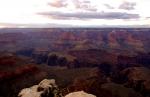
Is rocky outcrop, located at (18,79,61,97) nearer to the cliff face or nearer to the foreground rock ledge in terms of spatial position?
the foreground rock ledge

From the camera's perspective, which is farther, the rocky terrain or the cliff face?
the cliff face

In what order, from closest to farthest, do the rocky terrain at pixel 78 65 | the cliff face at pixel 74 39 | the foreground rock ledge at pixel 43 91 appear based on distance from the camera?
the foreground rock ledge at pixel 43 91, the rocky terrain at pixel 78 65, the cliff face at pixel 74 39

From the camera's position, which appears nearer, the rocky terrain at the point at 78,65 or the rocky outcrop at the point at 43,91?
the rocky outcrop at the point at 43,91

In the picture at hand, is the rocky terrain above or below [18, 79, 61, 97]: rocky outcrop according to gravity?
below

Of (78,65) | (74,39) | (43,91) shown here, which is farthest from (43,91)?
(74,39)

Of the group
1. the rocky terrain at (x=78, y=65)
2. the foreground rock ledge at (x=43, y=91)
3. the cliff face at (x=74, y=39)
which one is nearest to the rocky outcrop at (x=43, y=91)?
the foreground rock ledge at (x=43, y=91)

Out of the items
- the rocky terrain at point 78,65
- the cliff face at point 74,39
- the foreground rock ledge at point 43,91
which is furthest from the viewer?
the cliff face at point 74,39

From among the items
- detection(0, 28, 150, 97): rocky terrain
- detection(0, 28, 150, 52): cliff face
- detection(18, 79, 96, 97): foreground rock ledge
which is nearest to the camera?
detection(18, 79, 96, 97): foreground rock ledge

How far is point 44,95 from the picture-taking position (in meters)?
27.9

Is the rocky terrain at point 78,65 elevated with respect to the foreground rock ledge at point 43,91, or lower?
lower

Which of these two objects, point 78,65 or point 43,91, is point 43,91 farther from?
point 78,65

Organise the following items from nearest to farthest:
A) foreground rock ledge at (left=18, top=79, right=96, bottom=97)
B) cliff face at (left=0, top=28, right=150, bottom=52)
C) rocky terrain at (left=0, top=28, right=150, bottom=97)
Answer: foreground rock ledge at (left=18, top=79, right=96, bottom=97), rocky terrain at (left=0, top=28, right=150, bottom=97), cliff face at (left=0, top=28, right=150, bottom=52)

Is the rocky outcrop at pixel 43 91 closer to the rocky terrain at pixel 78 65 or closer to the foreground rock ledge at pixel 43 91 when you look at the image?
the foreground rock ledge at pixel 43 91

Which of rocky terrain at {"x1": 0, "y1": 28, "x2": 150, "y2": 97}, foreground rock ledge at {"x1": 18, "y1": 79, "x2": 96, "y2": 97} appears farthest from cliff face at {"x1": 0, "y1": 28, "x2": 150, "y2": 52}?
foreground rock ledge at {"x1": 18, "y1": 79, "x2": 96, "y2": 97}
